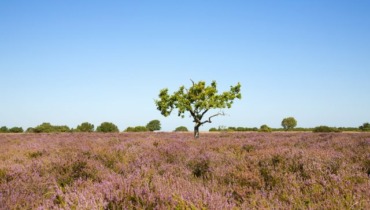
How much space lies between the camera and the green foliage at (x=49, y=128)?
37.3m

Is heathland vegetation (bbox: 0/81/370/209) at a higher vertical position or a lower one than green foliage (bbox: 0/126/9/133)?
lower

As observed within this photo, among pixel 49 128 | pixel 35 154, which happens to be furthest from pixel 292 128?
pixel 35 154

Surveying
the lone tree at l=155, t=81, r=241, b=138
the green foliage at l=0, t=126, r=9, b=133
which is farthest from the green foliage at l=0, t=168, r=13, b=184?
the green foliage at l=0, t=126, r=9, b=133

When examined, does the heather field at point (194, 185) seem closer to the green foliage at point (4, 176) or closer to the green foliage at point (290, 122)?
the green foliage at point (4, 176)

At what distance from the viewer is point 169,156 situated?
6.33m

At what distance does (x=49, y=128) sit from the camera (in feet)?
126

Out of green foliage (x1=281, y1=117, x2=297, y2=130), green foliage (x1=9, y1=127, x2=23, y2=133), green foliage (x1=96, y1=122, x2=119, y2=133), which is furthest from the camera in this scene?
green foliage (x1=281, y1=117, x2=297, y2=130)

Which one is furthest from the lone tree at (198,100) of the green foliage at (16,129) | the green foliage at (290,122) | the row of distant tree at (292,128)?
the green foliage at (290,122)

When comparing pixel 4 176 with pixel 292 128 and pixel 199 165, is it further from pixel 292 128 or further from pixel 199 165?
pixel 292 128

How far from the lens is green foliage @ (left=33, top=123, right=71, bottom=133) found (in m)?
37.3

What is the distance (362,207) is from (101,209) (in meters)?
2.16

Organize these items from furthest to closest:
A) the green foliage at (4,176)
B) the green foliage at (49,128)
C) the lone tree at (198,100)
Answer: the green foliage at (49,128), the lone tree at (198,100), the green foliage at (4,176)

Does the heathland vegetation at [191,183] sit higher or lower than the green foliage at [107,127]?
lower

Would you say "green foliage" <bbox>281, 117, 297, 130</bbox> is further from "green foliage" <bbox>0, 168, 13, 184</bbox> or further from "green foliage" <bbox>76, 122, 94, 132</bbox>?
"green foliage" <bbox>0, 168, 13, 184</bbox>
